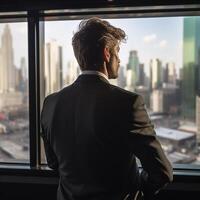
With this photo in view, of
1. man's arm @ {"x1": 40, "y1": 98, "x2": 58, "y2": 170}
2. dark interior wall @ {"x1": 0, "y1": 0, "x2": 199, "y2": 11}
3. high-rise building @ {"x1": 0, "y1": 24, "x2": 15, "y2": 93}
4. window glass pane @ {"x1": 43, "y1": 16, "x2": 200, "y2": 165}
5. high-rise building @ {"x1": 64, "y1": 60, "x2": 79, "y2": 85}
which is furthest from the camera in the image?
high-rise building @ {"x1": 0, "y1": 24, "x2": 15, "y2": 93}

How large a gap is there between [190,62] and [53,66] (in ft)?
3.48

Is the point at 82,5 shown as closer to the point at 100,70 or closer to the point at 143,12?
the point at 143,12

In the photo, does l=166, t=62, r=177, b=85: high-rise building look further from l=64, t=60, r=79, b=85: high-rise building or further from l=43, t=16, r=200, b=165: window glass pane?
l=64, t=60, r=79, b=85: high-rise building

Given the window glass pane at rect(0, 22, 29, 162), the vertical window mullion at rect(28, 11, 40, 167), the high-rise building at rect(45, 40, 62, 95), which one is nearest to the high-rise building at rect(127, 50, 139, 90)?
the high-rise building at rect(45, 40, 62, 95)

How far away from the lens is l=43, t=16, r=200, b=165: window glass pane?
2.60 m

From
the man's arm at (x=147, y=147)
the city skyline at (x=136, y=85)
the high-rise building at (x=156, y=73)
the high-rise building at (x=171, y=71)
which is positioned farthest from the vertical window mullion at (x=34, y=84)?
the man's arm at (x=147, y=147)

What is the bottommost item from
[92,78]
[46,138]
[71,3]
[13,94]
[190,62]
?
[46,138]

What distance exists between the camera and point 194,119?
2598mm

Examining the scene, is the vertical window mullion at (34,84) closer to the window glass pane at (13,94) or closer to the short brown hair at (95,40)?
the window glass pane at (13,94)

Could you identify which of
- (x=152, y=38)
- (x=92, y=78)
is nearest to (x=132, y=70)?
(x=152, y=38)

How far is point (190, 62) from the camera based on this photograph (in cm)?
260

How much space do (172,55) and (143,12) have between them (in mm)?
391

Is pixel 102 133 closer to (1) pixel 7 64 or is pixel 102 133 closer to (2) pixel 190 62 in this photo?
(2) pixel 190 62

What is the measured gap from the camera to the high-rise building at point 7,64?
9.28 feet
